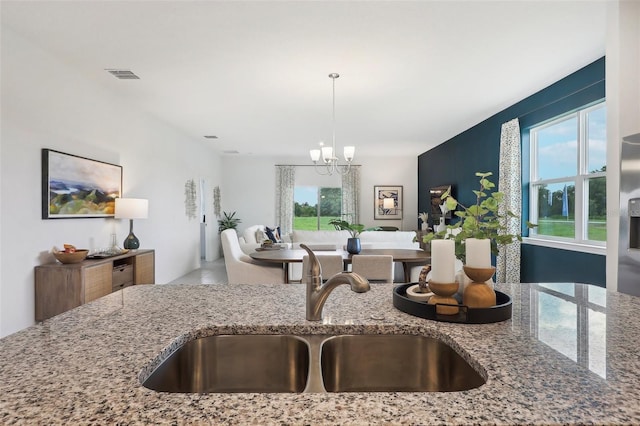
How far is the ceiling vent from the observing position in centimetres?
379

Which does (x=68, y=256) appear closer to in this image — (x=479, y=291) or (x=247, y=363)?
(x=247, y=363)

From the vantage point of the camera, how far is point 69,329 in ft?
3.43

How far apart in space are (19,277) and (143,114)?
9.53 feet

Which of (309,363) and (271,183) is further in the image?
(271,183)

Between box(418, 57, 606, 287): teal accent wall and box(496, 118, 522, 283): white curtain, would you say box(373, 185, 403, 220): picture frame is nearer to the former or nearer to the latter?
box(418, 57, 606, 287): teal accent wall

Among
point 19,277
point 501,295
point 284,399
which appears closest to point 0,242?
point 19,277

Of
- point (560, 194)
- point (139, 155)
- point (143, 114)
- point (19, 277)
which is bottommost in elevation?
point (19, 277)

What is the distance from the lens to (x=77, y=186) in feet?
12.3

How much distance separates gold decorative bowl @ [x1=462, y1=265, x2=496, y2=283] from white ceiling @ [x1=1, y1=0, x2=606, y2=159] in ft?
7.04

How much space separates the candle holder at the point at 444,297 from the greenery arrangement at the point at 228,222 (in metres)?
8.39

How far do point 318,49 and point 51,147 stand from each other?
8.44ft

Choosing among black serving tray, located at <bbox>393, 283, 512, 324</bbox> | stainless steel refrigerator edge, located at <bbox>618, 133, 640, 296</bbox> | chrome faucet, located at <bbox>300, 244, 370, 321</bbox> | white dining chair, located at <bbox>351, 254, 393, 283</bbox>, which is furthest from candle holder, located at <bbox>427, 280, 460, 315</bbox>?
white dining chair, located at <bbox>351, 254, 393, 283</bbox>

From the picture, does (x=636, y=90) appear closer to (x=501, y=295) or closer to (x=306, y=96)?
(x=501, y=295)

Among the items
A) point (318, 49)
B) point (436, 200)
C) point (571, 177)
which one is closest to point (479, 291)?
point (318, 49)
